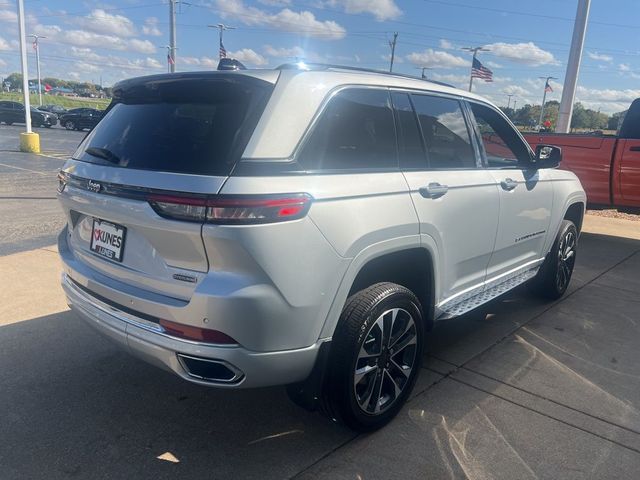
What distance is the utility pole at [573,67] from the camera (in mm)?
11906

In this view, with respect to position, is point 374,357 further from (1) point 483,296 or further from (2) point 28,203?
(2) point 28,203

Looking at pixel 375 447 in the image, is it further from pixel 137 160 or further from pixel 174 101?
pixel 174 101

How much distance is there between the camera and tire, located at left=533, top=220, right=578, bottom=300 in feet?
16.7

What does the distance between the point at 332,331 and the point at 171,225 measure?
925 millimetres

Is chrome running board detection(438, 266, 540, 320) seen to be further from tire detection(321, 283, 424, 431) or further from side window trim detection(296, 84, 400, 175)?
side window trim detection(296, 84, 400, 175)

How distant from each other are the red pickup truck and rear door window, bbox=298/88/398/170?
6.07 meters

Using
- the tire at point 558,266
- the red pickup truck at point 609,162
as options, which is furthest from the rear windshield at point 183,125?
the red pickup truck at point 609,162

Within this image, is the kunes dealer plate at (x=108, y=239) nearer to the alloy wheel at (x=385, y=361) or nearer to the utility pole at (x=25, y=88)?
the alloy wheel at (x=385, y=361)

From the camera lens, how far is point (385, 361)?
9.68 ft

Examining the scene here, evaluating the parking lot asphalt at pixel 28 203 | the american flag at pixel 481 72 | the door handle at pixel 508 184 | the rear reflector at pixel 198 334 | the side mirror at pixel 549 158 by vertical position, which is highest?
the american flag at pixel 481 72

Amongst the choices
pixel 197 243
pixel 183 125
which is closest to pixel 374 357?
pixel 197 243

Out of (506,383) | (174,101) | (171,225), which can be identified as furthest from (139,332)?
(506,383)

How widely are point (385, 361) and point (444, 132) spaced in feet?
5.15

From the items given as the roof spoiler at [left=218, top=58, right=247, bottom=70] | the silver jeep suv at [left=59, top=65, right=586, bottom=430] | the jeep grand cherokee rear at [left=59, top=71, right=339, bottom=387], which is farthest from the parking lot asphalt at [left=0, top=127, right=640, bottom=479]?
the roof spoiler at [left=218, top=58, right=247, bottom=70]
